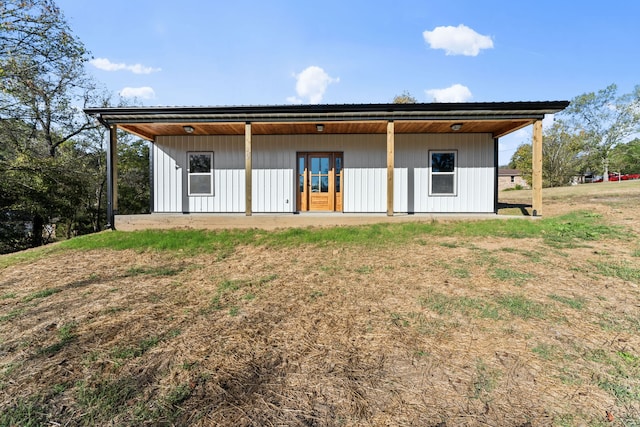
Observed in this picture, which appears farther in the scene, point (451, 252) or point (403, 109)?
point (403, 109)

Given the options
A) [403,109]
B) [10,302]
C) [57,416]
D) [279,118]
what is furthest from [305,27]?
[57,416]

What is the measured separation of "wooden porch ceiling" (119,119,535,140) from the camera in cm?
800

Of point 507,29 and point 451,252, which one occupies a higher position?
point 507,29

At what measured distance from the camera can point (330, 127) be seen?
8789 mm

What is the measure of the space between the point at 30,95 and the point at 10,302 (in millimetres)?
13954

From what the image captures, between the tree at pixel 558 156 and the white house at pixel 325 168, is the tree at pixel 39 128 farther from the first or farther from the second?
the tree at pixel 558 156

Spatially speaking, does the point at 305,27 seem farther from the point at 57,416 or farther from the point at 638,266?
the point at 57,416

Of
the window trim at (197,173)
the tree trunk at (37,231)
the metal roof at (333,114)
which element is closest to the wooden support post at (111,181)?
the metal roof at (333,114)

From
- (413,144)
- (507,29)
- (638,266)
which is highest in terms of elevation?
(507,29)

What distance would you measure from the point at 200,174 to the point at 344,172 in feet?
15.2

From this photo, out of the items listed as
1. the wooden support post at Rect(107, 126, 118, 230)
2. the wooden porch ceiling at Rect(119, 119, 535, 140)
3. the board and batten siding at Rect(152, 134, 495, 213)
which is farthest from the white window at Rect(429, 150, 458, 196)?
the wooden support post at Rect(107, 126, 118, 230)

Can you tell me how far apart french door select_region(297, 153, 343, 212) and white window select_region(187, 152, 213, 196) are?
9.43ft

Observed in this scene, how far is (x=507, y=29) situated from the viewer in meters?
12.1

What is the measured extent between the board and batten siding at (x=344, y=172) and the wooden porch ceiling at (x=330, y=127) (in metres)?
0.26
